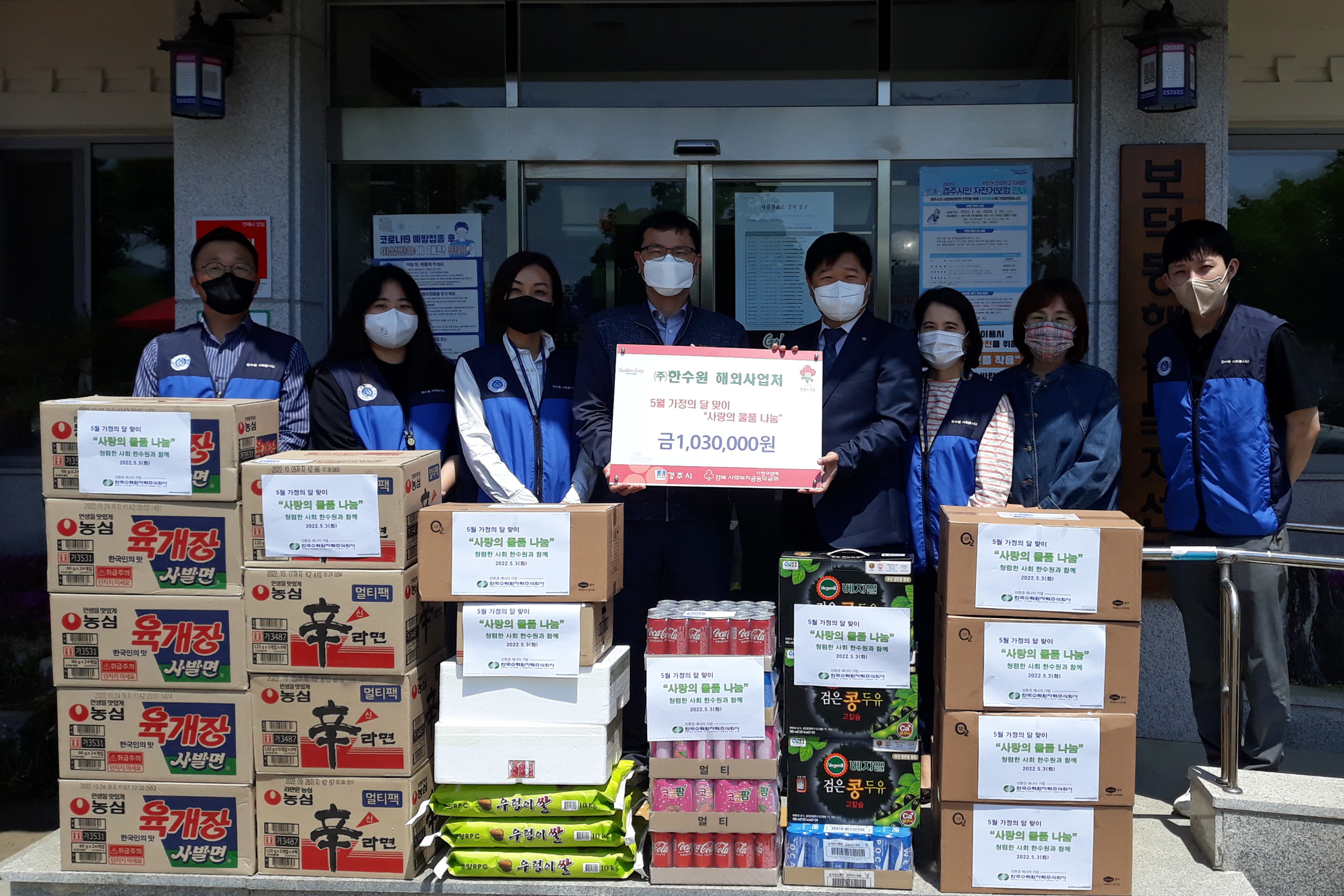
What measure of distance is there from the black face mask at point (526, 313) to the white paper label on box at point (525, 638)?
1102mm

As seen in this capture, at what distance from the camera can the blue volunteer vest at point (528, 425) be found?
3920mm

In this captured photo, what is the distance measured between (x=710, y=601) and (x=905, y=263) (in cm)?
256

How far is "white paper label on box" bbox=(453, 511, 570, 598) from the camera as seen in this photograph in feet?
10.9

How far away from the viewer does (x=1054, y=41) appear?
5.41 meters

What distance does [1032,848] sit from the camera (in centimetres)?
323

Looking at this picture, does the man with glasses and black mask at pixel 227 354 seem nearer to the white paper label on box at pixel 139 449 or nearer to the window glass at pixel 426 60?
the white paper label on box at pixel 139 449

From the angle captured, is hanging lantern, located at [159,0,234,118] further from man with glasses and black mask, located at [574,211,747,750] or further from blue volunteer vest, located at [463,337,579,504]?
man with glasses and black mask, located at [574,211,747,750]

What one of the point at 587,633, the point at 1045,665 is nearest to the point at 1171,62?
the point at 1045,665

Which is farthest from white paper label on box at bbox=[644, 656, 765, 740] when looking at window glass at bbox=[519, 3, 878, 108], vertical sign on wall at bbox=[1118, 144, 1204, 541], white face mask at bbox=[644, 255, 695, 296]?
window glass at bbox=[519, 3, 878, 108]

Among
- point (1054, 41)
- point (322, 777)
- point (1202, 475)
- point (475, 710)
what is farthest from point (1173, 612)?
point (322, 777)

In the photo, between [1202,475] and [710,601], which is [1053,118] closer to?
[1202,475]

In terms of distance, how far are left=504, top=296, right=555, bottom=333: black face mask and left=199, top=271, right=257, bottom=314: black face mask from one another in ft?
3.27

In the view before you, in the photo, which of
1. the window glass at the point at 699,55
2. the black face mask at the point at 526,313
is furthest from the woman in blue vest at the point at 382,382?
the window glass at the point at 699,55

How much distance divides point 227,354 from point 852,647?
2.52m
